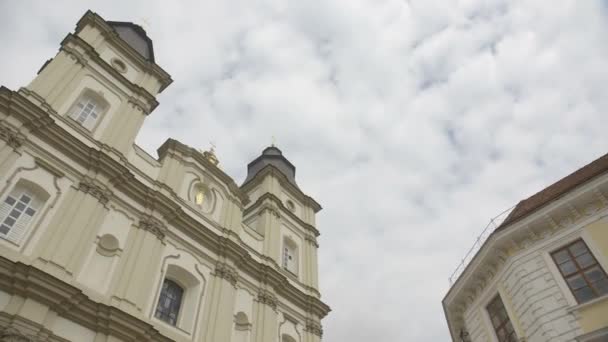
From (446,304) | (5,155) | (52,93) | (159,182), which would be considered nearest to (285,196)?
(159,182)

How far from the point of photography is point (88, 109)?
19.1 metres

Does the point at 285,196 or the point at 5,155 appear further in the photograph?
the point at 285,196

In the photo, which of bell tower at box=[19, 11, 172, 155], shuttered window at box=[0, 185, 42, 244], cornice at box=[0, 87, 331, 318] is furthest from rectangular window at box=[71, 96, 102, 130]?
shuttered window at box=[0, 185, 42, 244]

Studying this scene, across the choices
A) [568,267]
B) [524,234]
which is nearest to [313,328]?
[524,234]

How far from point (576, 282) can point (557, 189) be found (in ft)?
14.1

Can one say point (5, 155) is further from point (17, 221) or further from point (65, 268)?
point (65, 268)

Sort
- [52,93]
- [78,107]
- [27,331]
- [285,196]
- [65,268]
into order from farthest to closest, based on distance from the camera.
A: 1. [285,196]
2. [78,107]
3. [52,93]
4. [65,268]
5. [27,331]

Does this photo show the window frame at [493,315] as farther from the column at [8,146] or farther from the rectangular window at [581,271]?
the column at [8,146]

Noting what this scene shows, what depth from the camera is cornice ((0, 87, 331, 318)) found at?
15.7 metres

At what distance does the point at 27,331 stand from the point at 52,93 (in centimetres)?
938

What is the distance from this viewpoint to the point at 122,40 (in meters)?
22.3

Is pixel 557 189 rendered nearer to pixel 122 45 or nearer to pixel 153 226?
pixel 153 226

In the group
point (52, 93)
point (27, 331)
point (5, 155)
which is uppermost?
point (52, 93)

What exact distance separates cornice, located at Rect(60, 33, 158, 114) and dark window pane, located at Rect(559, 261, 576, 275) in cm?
1792
